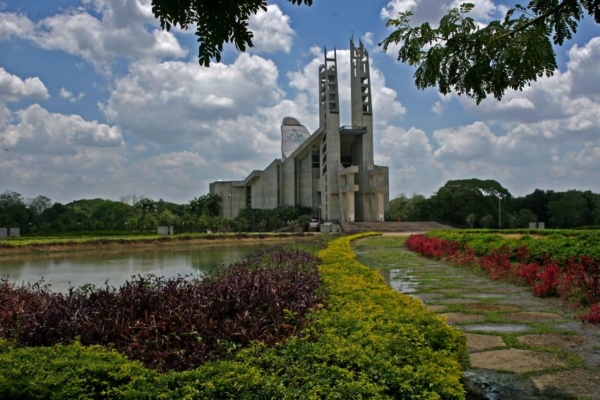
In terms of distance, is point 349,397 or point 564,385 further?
point 564,385

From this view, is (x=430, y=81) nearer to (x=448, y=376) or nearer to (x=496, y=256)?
(x=448, y=376)

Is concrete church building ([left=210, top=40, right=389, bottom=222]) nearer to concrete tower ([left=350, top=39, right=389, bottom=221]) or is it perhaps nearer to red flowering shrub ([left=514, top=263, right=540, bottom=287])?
concrete tower ([left=350, top=39, right=389, bottom=221])

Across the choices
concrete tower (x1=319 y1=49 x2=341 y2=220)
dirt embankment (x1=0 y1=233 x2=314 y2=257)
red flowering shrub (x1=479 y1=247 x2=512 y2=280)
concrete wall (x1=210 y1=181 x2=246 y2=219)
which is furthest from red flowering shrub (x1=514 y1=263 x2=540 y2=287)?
concrete wall (x1=210 y1=181 x2=246 y2=219)

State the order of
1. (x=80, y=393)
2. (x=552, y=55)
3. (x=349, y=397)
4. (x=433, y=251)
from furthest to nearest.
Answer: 1. (x=433, y=251)
2. (x=552, y=55)
3. (x=80, y=393)
4. (x=349, y=397)

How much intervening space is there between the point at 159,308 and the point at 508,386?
2.57 metres

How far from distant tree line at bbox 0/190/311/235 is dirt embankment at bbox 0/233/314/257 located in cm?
965

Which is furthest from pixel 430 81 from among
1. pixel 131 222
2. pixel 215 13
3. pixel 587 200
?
pixel 587 200

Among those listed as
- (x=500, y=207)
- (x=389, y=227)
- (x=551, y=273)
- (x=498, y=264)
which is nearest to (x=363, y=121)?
(x=389, y=227)

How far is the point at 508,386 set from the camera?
334 centimetres

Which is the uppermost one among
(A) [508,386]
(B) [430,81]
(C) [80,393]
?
(B) [430,81]

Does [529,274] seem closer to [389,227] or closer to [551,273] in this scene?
[551,273]

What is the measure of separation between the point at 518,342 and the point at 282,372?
2703mm

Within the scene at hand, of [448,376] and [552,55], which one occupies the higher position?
[552,55]

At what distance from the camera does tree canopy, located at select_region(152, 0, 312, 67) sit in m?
2.22
